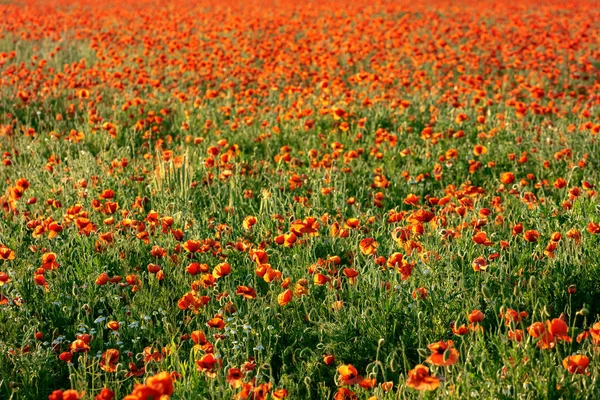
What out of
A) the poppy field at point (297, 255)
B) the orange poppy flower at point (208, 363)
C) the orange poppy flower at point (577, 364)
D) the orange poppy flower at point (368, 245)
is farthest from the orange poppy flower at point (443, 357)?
the orange poppy flower at point (368, 245)

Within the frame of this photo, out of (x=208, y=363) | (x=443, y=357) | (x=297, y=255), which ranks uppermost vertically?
(x=443, y=357)

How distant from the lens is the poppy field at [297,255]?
2.46 meters

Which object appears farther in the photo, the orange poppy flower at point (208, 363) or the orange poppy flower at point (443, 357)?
the orange poppy flower at point (208, 363)

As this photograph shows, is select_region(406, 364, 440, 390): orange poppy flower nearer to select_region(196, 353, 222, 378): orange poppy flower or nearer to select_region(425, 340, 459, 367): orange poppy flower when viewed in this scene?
select_region(425, 340, 459, 367): orange poppy flower

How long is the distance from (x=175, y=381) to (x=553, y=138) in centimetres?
401

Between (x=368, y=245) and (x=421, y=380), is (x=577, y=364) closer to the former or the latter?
(x=421, y=380)

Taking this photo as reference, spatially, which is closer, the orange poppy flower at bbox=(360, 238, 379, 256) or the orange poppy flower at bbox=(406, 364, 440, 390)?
the orange poppy flower at bbox=(406, 364, 440, 390)

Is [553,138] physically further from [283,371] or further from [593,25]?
[593,25]

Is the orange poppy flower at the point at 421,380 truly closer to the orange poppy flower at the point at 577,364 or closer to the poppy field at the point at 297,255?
the poppy field at the point at 297,255

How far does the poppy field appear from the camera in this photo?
8.07 ft

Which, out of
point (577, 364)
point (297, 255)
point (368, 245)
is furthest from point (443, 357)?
point (297, 255)

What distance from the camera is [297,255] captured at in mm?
3273

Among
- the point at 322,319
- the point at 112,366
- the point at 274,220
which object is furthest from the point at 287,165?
the point at 112,366

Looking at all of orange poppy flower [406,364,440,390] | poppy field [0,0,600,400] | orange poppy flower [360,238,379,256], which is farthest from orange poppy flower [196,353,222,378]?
orange poppy flower [360,238,379,256]
